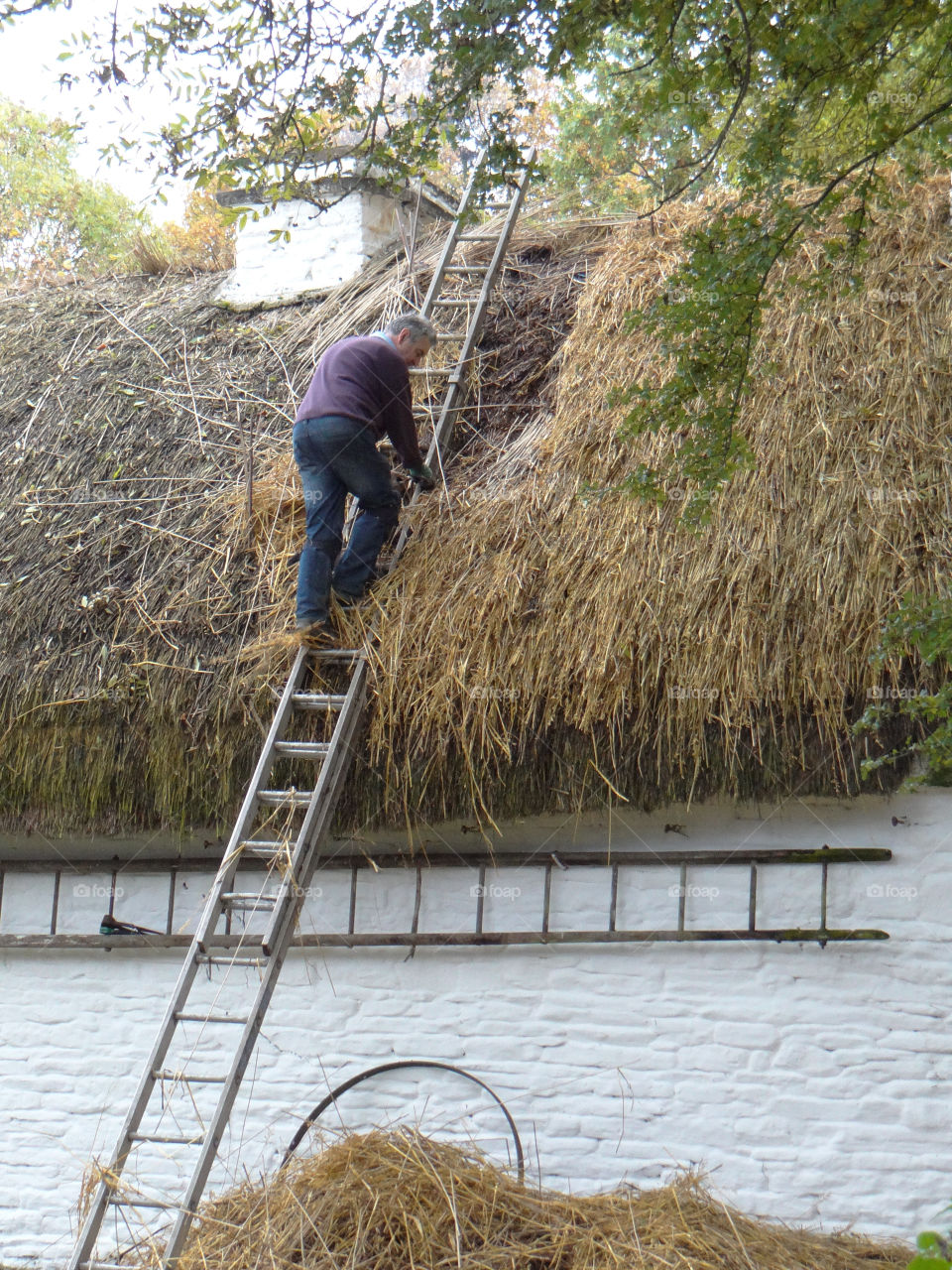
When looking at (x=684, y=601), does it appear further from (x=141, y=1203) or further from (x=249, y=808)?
(x=141, y=1203)

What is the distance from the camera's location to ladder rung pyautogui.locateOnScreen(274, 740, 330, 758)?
4289 mm

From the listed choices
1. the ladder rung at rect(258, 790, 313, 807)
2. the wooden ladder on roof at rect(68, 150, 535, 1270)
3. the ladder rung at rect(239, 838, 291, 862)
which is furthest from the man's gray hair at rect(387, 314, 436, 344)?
the ladder rung at rect(239, 838, 291, 862)

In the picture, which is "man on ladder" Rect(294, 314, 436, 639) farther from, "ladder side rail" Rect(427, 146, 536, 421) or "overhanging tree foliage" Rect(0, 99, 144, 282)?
"overhanging tree foliage" Rect(0, 99, 144, 282)

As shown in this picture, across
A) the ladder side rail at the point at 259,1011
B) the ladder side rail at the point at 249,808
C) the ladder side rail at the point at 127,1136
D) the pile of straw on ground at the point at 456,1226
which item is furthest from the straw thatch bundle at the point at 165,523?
the pile of straw on ground at the point at 456,1226

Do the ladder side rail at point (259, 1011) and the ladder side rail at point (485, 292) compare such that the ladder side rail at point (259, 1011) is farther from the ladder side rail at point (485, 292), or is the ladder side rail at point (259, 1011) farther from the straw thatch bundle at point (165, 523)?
the ladder side rail at point (485, 292)

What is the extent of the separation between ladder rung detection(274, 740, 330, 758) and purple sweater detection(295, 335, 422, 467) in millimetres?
1194

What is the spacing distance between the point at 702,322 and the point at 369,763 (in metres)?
1.99

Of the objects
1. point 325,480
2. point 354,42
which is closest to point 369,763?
point 325,480

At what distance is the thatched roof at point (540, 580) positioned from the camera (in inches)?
171

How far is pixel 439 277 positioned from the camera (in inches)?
233

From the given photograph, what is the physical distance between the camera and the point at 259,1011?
3.76 m

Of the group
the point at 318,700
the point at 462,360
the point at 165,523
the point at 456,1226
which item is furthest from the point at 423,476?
the point at 456,1226

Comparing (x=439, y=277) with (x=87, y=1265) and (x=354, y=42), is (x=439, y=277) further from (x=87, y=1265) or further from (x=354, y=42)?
(x=87, y=1265)

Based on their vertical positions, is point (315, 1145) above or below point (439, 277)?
below
